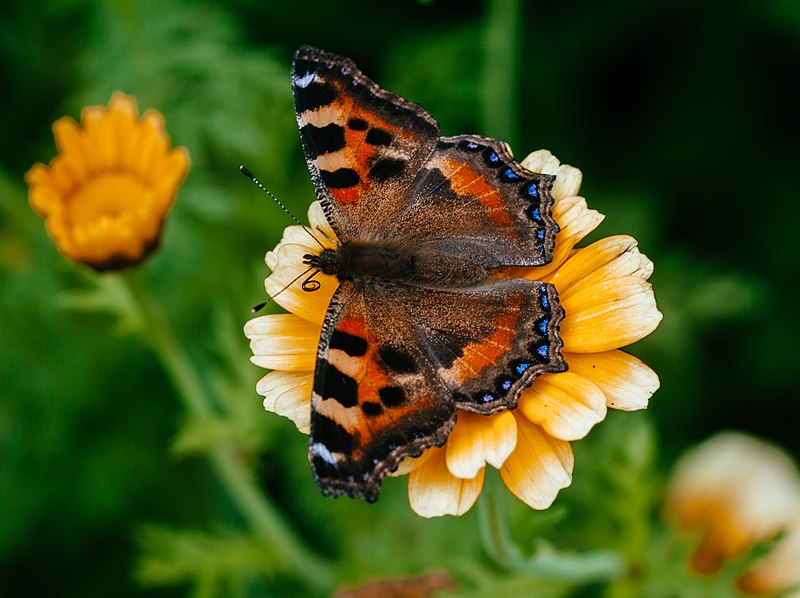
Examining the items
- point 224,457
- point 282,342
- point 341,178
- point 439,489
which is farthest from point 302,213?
point 439,489

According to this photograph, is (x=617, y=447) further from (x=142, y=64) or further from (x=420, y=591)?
(x=142, y=64)

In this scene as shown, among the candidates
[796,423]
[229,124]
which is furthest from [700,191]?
[229,124]

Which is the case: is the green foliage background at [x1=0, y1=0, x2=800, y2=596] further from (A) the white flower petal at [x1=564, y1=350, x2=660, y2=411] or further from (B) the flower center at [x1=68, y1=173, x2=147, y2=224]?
(A) the white flower petal at [x1=564, y1=350, x2=660, y2=411]

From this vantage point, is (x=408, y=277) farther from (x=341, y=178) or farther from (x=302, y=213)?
(x=302, y=213)

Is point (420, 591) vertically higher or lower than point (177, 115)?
lower

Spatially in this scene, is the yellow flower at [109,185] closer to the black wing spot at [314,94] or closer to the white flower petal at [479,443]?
the black wing spot at [314,94]
